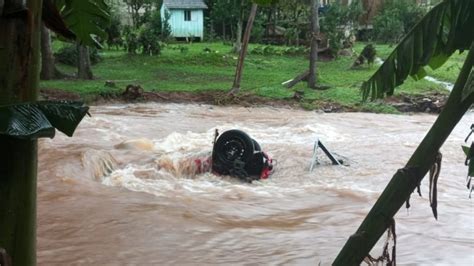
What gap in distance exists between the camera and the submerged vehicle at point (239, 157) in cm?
800

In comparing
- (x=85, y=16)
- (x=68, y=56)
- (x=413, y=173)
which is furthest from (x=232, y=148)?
(x=68, y=56)

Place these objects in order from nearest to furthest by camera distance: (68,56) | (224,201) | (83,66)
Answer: (224,201)
(83,66)
(68,56)

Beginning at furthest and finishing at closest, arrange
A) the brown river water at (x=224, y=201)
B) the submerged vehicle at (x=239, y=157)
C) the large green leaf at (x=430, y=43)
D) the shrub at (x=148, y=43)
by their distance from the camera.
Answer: the shrub at (x=148, y=43), the submerged vehicle at (x=239, y=157), the brown river water at (x=224, y=201), the large green leaf at (x=430, y=43)

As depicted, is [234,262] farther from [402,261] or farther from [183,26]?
[183,26]

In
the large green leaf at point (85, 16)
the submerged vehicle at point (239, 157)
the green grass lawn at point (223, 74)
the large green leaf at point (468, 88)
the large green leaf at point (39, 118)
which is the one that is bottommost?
the submerged vehicle at point (239, 157)

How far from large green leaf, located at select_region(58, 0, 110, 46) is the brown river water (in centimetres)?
305

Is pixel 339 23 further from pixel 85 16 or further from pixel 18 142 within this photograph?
pixel 18 142

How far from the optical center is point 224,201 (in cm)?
707

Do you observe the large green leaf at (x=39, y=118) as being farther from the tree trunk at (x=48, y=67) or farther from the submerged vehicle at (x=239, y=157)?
the tree trunk at (x=48, y=67)

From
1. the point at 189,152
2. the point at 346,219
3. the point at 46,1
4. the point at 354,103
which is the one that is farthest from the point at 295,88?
the point at 46,1

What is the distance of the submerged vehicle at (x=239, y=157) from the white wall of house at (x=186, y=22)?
20227mm

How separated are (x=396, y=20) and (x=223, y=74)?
8.93m

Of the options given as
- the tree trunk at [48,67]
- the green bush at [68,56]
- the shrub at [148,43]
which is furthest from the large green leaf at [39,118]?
the shrub at [148,43]

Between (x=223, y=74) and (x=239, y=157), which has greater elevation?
(x=223, y=74)
